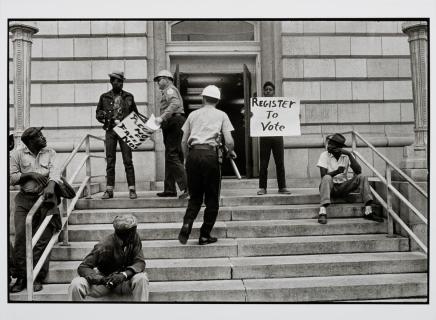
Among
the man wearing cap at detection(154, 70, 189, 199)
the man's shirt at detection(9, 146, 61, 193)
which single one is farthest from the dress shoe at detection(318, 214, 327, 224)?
the man's shirt at detection(9, 146, 61, 193)

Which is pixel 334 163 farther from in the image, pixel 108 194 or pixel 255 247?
pixel 108 194

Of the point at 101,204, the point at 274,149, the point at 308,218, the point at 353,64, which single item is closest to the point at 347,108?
the point at 353,64

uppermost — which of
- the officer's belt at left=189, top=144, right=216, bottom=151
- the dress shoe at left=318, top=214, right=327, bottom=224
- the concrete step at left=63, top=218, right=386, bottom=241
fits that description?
the officer's belt at left=189, top=144, right=216, bottom=151

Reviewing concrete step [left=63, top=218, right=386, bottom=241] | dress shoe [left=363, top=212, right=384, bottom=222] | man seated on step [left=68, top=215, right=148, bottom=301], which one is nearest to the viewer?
man seated on step [left=68, top=215, right=148, bottom=301]

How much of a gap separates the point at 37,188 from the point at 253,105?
11.0 ft

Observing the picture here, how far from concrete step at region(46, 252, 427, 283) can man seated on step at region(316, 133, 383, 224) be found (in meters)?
0.94

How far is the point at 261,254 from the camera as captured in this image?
6.36 meters

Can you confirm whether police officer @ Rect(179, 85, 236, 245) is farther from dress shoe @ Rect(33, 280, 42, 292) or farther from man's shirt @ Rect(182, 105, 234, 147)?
dress shoe @ Rect(33, 280, 42, 292)

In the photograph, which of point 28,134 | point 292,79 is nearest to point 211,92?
point 28,134

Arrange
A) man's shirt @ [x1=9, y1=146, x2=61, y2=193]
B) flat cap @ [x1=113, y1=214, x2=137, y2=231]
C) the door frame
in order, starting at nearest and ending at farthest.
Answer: flat cap @ [x1=113, y1=214, x2=137, y2=231], man's shirt @ [x1=9, y1=146, x2=61, y2=193], the door frame

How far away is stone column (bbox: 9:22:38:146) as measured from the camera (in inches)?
295

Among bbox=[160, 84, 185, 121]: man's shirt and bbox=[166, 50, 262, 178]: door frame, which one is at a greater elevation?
bbox=[166, 50, 262, 178]: door frame

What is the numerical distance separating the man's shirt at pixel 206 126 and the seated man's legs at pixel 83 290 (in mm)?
2081

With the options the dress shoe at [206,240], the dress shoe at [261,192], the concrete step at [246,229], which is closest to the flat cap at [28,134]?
the concrete step at [246,229]
